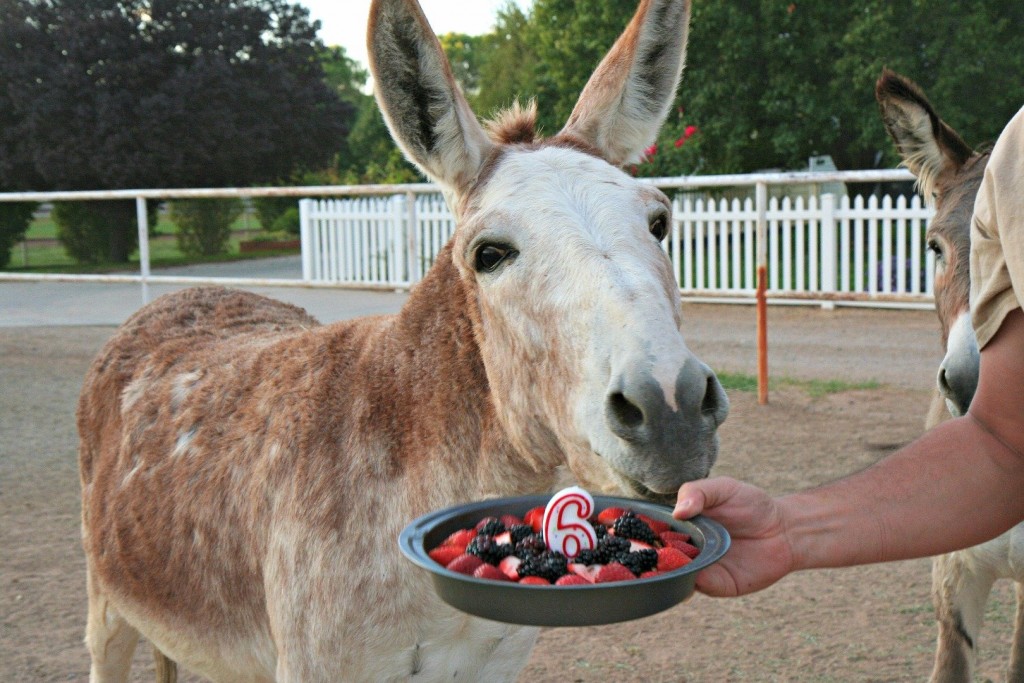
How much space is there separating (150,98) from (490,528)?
25649 millimetres

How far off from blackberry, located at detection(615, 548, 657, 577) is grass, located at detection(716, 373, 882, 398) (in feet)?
23.3

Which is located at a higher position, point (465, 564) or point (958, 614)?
point (465, 564)

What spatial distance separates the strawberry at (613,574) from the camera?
5.15 feet

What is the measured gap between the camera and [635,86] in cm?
273

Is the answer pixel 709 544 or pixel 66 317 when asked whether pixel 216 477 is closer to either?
pixel 709 544

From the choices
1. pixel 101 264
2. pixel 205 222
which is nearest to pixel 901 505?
pixel 101 264

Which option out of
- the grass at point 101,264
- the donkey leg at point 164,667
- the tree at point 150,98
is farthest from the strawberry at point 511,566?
the tree at point 150,98

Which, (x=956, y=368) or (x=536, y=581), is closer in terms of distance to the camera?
(x=536, y=581)

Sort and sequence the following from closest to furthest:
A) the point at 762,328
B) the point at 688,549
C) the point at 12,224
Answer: the point at 688,549 → the point at 762,328 → the point at 12,224

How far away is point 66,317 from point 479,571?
13.5 metres

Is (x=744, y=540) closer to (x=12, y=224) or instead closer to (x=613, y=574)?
(x=613, y=574)

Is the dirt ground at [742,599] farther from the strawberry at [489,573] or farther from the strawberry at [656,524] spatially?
the strawberry at [489,573]

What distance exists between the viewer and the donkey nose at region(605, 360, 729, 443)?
1.71 m

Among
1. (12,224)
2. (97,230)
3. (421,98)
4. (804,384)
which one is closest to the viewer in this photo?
(421,98)
